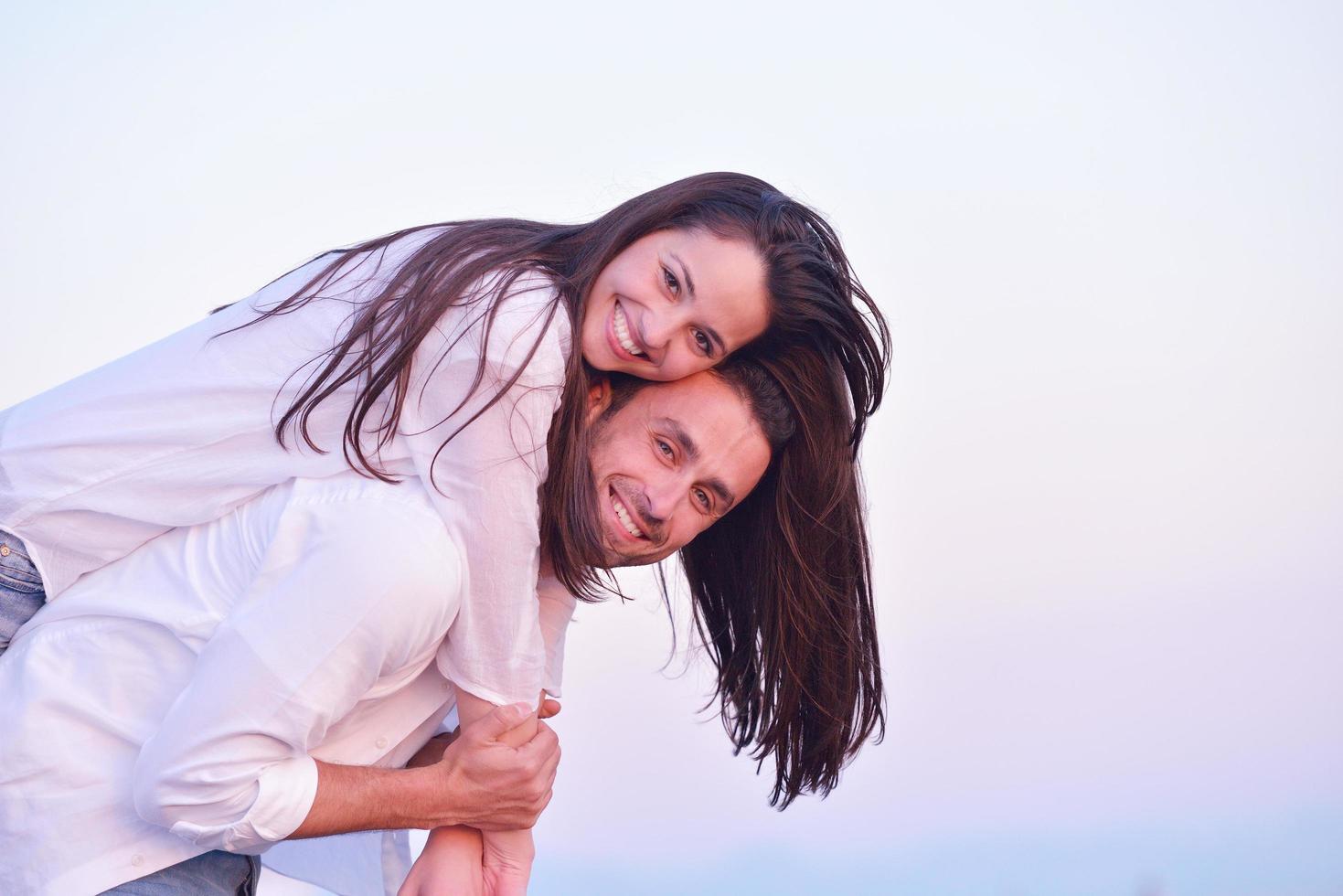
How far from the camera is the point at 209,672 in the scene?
2338 mm

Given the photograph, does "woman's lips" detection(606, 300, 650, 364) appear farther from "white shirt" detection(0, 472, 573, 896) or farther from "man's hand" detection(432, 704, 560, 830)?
"man's hand" detection(432, 704, 560, 830)

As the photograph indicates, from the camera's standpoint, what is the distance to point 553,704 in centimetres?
310

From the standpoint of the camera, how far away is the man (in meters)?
2.34

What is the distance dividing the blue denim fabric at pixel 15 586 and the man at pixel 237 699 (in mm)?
28

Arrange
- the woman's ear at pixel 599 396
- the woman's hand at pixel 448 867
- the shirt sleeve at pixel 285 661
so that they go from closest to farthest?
the shirt sleeve at pixel 285 661
the woman's hand at pixel 448 867
the woman's ear at pixel 599 396

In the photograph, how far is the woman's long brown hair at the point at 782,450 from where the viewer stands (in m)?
2.60

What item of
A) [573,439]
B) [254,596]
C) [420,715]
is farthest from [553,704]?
[254,596]

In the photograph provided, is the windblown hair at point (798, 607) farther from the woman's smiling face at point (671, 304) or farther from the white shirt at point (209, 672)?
the white shirt at point (209, 672)

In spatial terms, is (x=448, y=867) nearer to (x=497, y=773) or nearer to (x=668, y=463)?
(x=497, y=773)

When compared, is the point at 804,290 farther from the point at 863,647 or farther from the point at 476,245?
the point at 863,647

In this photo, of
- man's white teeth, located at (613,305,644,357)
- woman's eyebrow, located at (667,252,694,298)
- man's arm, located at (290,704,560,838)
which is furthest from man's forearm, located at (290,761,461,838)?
woman's eyebrow, located at (667,252,694,298)

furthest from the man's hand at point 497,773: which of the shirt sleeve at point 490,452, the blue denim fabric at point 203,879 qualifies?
the blue denim fabric at point 203,879

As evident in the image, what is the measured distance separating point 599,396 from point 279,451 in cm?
69

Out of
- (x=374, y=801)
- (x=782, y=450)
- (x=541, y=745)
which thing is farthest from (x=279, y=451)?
(x=782, y=450)
